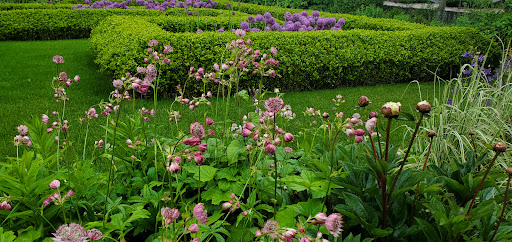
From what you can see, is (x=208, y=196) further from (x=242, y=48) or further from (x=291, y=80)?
(x=291, y=80)

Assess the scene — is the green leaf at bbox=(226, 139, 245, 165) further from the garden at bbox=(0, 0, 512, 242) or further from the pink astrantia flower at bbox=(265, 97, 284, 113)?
the pink astrantia flower at bbox=(265, 97, 284, 113)

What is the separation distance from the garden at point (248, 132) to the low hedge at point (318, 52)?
0.03 meters

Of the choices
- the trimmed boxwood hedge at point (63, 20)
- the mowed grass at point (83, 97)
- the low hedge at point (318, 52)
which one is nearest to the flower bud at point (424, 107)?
the mowed grass at point (83, 97)

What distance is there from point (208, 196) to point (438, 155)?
1636mm

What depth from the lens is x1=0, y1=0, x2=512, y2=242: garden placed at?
4.75 feet

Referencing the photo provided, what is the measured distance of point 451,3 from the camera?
17688 millimetres

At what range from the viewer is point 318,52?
6.57 meters

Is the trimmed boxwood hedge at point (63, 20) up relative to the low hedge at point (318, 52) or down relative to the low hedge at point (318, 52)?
up

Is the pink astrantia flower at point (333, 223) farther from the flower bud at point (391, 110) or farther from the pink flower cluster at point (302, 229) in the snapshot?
the flower bud at point (391, 110)

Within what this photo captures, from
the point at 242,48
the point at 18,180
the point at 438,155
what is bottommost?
the point at 438,155

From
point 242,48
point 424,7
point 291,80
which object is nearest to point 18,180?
point 242,48

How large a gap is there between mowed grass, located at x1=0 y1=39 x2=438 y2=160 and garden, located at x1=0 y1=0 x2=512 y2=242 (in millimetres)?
39

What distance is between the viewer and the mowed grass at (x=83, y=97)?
450 cm

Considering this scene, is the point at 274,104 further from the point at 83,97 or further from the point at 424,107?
the point at 83,97
